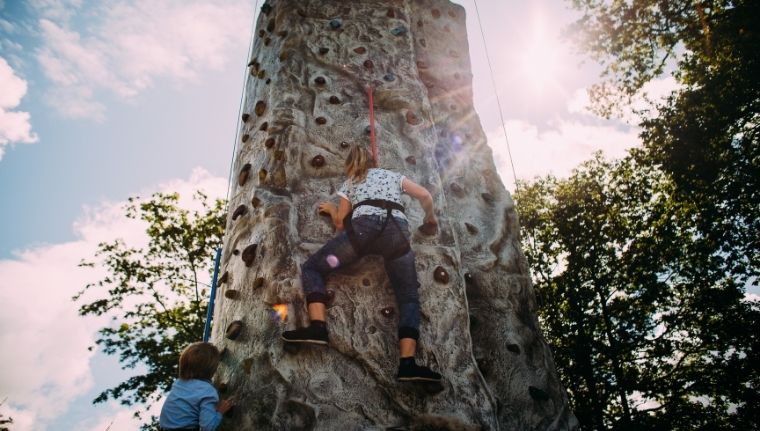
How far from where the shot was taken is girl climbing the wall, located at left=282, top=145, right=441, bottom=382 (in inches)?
121

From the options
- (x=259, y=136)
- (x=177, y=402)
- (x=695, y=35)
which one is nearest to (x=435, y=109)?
(x=259, y=136)

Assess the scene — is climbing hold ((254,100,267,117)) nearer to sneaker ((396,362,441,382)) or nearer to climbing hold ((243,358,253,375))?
climbing hold ((243,358,253,375))

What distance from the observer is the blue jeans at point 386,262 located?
123 inches

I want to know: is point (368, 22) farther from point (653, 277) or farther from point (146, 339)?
point (146, 339)

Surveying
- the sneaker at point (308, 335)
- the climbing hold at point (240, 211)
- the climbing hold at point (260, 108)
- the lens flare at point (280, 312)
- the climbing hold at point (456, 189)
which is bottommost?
the sneaker at point (308, 335)

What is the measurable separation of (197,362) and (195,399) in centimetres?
24

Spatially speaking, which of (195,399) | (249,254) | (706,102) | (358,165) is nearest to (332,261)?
(358,165)

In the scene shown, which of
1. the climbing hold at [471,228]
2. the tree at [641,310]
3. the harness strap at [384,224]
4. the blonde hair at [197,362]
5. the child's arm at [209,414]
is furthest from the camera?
the tree at [641,310]

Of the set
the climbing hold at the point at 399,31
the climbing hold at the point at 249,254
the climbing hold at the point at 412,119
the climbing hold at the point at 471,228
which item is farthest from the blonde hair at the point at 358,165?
the climbing hold at the point at 399,31

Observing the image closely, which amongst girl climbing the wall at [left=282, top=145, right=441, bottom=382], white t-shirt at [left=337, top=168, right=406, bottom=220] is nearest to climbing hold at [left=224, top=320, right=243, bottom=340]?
girl climbing the wall at [left=282, top=145, right=441, bottom=382]

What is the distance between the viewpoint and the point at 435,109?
657cm

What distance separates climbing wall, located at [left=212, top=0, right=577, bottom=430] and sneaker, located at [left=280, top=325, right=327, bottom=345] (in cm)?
23

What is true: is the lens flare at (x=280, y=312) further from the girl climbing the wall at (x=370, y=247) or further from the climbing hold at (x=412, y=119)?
the climbing hold at (x=412, y=119)

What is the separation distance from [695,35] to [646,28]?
93 cm
